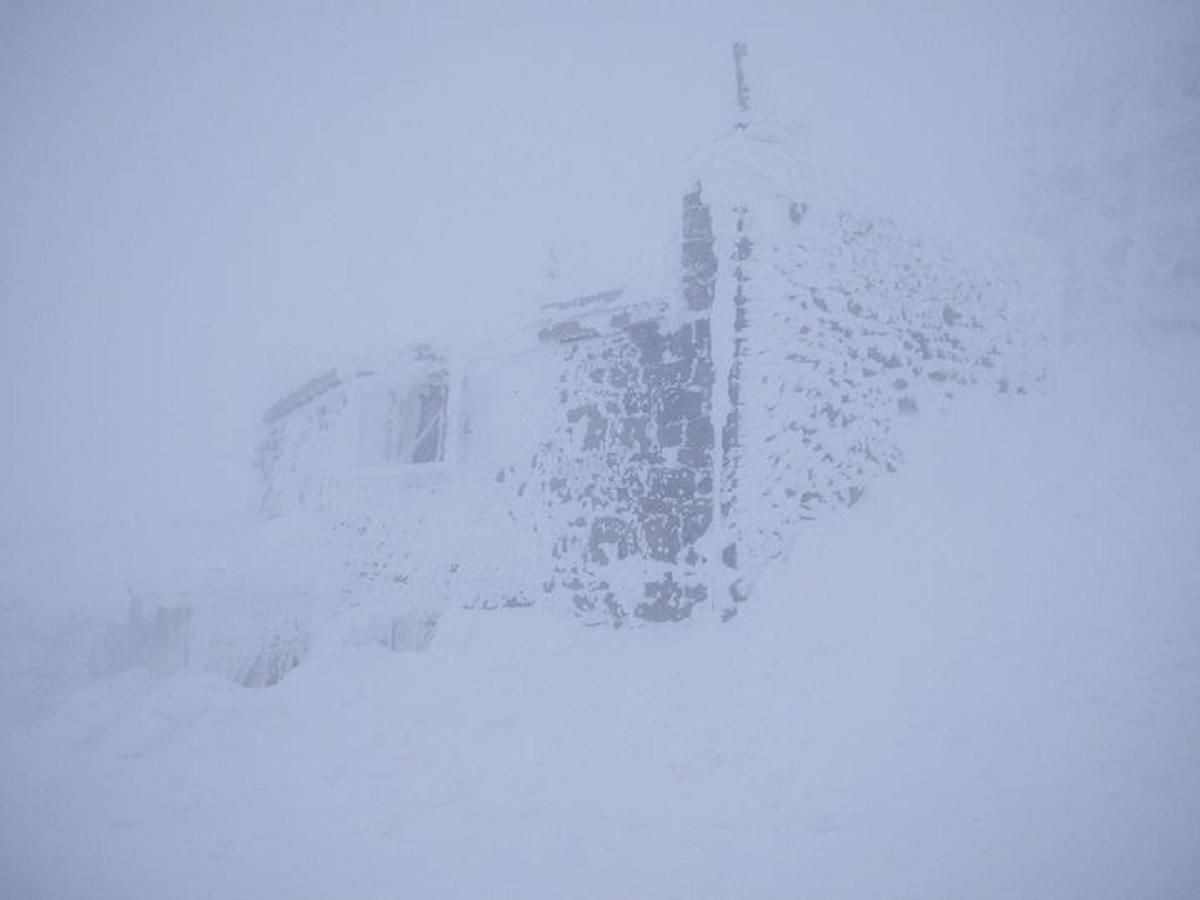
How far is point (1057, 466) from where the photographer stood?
24.2ft

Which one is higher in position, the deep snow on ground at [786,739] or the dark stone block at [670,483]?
the dark stone block at [670,483]

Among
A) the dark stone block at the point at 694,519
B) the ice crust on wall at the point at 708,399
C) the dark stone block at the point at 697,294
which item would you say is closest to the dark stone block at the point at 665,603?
the ice crust on wall at the point at 708,399

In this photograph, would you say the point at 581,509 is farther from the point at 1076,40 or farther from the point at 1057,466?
the point at 1076,40

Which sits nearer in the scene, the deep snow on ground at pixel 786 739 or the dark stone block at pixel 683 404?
the deep snow on ground at pixel 786 739

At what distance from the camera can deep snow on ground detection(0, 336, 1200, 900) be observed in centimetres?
426

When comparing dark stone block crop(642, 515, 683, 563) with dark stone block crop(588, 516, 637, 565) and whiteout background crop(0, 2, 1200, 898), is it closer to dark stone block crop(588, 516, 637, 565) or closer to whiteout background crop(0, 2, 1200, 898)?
dark stone block crop(588, 516, 637, 565)

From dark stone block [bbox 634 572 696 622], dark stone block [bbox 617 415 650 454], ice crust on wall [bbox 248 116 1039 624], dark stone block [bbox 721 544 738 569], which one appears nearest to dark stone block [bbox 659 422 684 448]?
ice crust on wall [bbox 248 116 1039 624]

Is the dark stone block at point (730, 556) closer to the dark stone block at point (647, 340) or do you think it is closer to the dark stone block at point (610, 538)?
the dark stone block at point (610, 538)

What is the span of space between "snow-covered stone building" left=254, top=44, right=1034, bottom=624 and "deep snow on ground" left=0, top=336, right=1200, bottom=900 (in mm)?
522

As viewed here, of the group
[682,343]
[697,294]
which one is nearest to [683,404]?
[682,343]

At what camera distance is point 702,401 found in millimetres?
7180

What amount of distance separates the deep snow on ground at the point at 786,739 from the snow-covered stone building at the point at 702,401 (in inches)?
20.6

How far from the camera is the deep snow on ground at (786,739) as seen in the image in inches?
168

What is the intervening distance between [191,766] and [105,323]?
101549 mm
